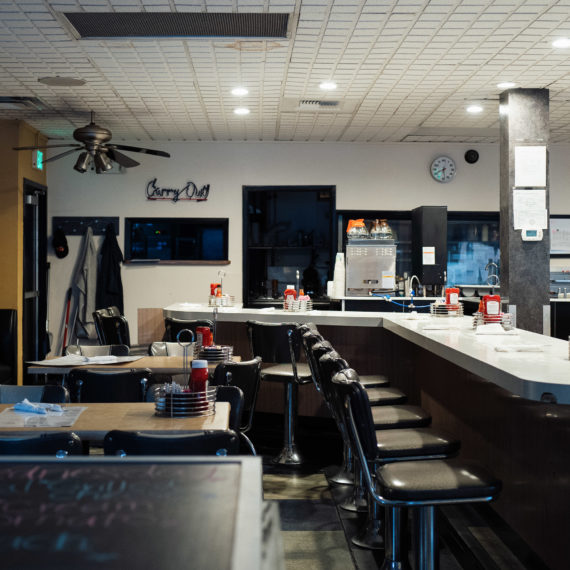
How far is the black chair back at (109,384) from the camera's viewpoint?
148 inches

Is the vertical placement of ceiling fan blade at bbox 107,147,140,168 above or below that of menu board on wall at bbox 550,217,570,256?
above

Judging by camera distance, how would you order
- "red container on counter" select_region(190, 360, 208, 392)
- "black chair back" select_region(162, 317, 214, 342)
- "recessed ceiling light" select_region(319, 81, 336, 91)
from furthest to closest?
"recessed ceiling light" select_region(319, 81, 336, 91) < "black chair back" select_region(162, 317, 214, 342) < "red container on counter" select_region(190, 360, 208, 392)

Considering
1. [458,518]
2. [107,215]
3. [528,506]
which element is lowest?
[458,518]

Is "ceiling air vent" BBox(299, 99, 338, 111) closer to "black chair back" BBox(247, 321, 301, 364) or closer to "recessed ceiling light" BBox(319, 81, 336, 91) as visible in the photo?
"recessed ceiling light" BBox(319, 81, 336, 91)

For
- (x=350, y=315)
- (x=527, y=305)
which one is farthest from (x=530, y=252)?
(x=350, y=315)

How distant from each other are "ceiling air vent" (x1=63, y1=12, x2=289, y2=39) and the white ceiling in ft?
0.37

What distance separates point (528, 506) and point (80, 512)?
267cm

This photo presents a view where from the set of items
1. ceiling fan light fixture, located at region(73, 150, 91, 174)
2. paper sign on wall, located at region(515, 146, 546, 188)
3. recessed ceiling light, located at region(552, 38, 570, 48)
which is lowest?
paper sign on wall, located at region(515, 146, 546, 188)

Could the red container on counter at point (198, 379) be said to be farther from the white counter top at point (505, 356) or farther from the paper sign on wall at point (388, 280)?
the paper sign on wall at point (388, 280)

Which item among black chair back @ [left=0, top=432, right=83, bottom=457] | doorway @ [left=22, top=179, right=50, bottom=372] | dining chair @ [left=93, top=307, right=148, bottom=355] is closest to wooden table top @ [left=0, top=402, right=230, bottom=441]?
black chair back @ [left=0, top=432, right=83, bottom=457]

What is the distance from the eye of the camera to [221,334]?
6.34m

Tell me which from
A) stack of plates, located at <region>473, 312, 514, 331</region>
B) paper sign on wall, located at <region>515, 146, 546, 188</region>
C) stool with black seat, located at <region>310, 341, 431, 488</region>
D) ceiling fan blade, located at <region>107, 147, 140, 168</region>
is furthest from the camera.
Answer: ceiling fan blade, located at <region>107, 147, 140, 168</region>

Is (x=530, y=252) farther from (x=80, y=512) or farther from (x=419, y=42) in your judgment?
(x=80, y=512)

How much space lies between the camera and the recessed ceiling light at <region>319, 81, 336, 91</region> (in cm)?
631
